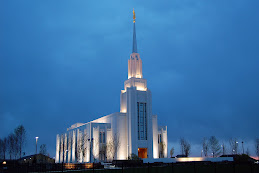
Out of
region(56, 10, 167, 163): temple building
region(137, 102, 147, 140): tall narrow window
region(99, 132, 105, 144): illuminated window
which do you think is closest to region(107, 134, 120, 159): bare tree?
region(56, 10, 167, 163): temple building

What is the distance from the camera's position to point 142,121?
75.5 m

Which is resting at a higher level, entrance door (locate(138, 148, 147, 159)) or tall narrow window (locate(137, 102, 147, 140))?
tall narrow window (locate(137, 102, 147, 140))

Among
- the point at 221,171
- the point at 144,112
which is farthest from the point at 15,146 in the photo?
the point at 221,171

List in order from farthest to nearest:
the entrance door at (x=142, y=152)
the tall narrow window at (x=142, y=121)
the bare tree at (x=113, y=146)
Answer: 1. the entrance door at (x=142, y=152)
2. the tall narrow window at (x=142, y=121)
3. the bare tree at (x=113, y=146)

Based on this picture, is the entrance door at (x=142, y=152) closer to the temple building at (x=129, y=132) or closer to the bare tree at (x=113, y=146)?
the temple building at (x=129, y=132)

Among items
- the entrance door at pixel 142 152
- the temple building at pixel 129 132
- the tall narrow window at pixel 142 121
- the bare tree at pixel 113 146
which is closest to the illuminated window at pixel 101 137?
the temple building at pixel 129 132

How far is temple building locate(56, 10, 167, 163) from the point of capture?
72.4m

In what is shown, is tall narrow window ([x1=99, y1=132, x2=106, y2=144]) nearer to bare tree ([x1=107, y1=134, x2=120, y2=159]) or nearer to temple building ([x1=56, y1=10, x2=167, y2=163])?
temple building ([x1=56, y1=10, x2=167, y2=163])

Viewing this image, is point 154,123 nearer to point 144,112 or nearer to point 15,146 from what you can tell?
point 144,112

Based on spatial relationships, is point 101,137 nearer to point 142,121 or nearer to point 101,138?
point 101,138

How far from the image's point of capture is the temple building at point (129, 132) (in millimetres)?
72438

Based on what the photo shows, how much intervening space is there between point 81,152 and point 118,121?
15853mm

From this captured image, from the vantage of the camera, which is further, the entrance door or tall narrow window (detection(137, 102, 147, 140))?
the entrance door

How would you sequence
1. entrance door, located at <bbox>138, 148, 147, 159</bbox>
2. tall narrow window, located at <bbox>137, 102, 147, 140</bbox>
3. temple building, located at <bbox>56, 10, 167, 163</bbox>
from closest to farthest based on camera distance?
1. temple building, located at <bbox>56, 10, 167, 163</bbox>
2. tall narrow window, located at <bbox>137, 102, 147, 140</bbox>
3. entrance door, located at <bbox>138, 148, 147, 159</bbox>
